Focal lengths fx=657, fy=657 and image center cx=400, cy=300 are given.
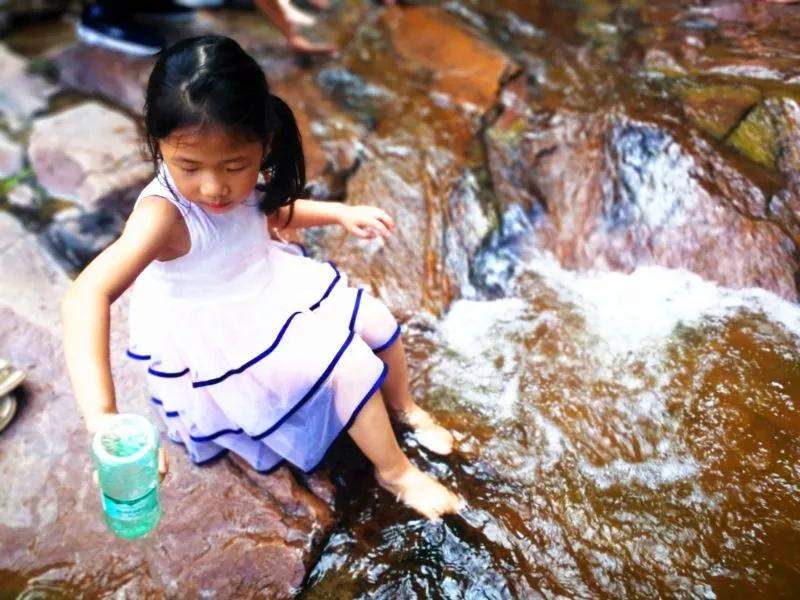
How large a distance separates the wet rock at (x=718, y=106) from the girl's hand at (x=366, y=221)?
1966 mm

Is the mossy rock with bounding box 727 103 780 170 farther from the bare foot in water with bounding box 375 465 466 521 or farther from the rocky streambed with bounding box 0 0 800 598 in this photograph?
the bare foot in water with bounding box 375 465 466 521

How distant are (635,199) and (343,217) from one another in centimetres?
165

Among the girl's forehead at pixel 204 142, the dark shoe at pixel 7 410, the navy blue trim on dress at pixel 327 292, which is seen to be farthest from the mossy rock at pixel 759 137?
the dark shoe at pixel 7 410

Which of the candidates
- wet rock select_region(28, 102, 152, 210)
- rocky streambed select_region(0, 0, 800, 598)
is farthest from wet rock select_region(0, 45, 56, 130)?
wet rock select_region(28, 102, 152, 210)

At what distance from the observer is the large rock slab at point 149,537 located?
2.01 meters

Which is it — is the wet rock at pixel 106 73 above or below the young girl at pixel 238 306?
below

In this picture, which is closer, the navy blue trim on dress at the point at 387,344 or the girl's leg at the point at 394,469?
the girl's leg at the point at 394,469

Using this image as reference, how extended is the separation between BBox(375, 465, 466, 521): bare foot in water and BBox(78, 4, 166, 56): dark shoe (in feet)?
11.8

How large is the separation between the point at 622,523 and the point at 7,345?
2.43 meters

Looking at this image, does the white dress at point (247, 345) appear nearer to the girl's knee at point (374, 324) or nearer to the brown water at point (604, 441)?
the girl's knee at point (374, 324)

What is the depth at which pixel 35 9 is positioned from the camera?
5320 mm

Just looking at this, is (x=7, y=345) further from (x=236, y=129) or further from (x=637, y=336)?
(x=637, y=336)

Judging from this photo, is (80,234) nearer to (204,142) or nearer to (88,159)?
(88,159)

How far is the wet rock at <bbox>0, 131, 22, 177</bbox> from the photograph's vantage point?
12.4 feet
